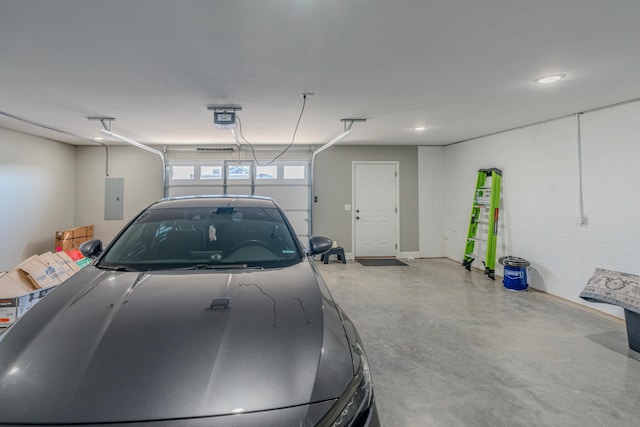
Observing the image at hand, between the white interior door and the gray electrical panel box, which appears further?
the white interior door

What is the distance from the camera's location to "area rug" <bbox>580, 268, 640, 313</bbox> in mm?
2666

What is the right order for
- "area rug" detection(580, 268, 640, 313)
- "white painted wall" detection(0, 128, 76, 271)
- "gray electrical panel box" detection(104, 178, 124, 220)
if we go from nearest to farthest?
"area rug" detection(580, 268, 640, 313) → "white painted wall" detection(0, 128, 76, 271) → "gray electrical panel box" detection(104, 178, 124, 220)

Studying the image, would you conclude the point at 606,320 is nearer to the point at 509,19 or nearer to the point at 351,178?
the point at 509,19

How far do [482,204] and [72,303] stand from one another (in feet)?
18.9

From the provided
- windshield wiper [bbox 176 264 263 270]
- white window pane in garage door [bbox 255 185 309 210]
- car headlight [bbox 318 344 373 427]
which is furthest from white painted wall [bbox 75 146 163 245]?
car headlight [bbox 318 344 373 427]

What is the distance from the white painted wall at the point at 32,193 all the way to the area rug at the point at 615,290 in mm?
8092

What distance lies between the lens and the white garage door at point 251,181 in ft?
21.3

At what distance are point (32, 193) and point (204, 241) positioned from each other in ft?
18.6

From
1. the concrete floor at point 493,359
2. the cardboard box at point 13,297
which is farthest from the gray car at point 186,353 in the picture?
the cardboard box at point 13,297

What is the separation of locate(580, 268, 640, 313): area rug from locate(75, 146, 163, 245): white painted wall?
7219mm

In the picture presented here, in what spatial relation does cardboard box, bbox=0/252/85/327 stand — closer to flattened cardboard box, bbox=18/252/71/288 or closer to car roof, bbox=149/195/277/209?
flattened cardboard box, bbox=18/252/71/288

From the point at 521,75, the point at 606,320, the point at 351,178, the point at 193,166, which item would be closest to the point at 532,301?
the point at 606,320

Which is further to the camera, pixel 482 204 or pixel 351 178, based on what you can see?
pixel 351 178

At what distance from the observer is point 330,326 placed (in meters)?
1.18
